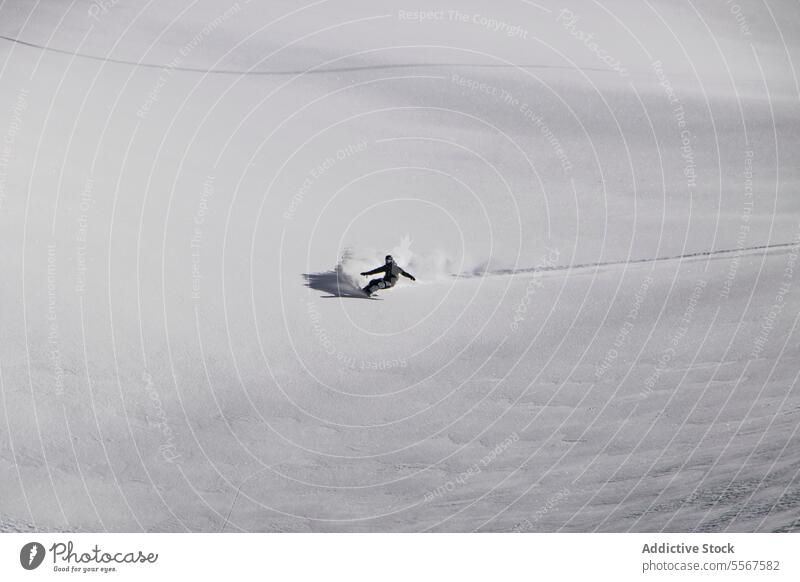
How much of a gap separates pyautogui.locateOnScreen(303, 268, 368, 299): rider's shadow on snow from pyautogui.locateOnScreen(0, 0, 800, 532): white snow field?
0.07 m

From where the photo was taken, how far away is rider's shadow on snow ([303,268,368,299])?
855 inches

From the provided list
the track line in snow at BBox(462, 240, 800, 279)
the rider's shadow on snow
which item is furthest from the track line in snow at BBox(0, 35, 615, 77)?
the rider's shadow on snow

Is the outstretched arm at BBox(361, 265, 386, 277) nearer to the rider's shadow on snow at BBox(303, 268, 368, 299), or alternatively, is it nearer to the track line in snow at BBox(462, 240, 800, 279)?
the rider's shadow on snow at BBox(303, 268, 368, 299)

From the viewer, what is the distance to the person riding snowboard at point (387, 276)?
68.9 ft

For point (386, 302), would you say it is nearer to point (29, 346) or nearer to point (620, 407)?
point (620, 407)

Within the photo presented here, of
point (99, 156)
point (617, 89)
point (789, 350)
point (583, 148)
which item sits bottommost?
point (789, 350)

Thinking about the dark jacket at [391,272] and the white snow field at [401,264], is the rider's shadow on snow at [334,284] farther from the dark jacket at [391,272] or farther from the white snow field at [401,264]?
the dark jacket at [391,272]

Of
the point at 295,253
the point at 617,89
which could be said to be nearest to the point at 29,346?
the point at 295,253

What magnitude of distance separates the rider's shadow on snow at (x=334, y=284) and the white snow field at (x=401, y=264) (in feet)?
0.24

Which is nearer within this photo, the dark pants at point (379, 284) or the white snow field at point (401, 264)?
the white snow field at point (401, 264)

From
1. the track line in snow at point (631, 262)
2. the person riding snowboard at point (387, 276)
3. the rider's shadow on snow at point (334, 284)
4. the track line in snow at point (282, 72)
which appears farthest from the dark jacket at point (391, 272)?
the track line in snow at point (282, 72)

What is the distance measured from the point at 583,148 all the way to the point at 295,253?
7.73m

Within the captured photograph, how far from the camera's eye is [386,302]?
849 inches

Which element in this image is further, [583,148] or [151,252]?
[583,148]
